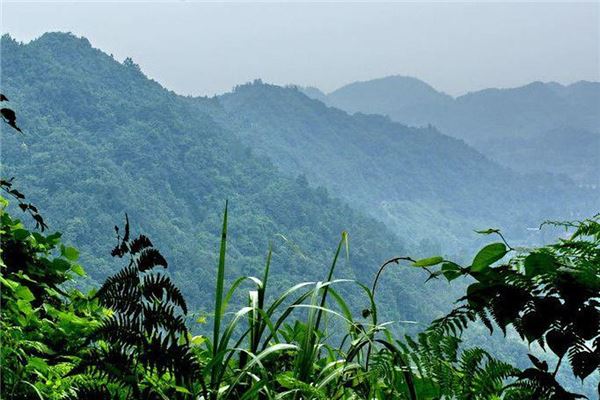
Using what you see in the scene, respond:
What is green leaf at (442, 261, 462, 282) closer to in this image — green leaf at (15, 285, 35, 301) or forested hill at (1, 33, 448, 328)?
green leaf at (15, 285, 35, 301)

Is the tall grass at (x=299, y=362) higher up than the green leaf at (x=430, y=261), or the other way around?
the green leaf at (x=430, y=261)

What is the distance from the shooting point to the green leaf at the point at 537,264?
0.70 m

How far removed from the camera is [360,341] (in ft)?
3.10

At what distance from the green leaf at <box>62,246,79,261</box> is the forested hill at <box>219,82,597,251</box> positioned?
3333 inches

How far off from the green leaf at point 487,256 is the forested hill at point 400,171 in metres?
85.2

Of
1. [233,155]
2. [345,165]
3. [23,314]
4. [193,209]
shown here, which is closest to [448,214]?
[345,165]

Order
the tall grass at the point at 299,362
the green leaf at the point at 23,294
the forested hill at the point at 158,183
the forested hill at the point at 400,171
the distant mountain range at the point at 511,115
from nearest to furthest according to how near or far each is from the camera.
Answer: the tall grass at the point at 299,362 < the green leaf at the point at 23,294 < the forested hill at the point at 158,183 < the forested hill at the point at 400,171 < the distant mountain range at the point at 511,115

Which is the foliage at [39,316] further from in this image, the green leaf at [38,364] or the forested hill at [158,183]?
the forested hill at [158,183]

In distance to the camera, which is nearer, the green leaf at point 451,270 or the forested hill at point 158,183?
the green leaf at point 451,270

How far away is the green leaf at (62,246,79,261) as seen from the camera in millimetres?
1256

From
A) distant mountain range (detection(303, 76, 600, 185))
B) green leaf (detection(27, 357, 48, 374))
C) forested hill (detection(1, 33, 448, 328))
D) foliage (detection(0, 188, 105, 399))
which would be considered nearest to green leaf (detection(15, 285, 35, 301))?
foliage (detection(0, 188, 105, 399))

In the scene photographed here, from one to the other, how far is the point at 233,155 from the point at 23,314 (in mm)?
62938

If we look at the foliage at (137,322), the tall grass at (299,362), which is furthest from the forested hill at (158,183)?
the foliage at (137,322)

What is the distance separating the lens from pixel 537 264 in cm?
70
